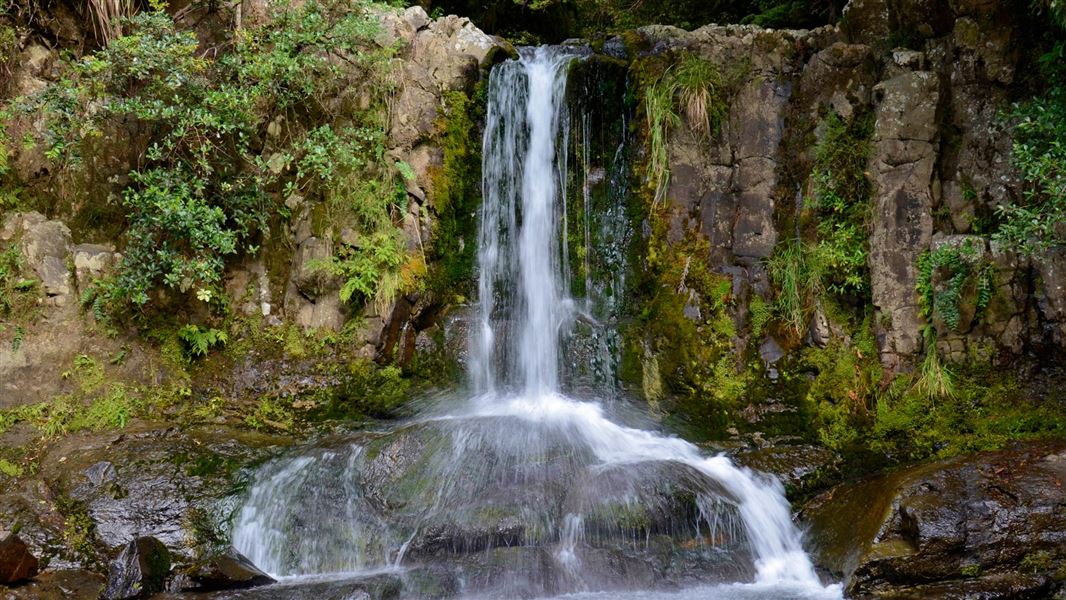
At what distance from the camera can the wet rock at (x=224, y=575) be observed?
5.44m

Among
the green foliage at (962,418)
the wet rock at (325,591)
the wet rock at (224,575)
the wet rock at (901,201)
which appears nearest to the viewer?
the wet rock at (325,591)

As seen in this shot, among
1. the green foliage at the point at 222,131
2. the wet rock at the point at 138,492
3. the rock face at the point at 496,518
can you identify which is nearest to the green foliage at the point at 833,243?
the rock face at the point at 496,518

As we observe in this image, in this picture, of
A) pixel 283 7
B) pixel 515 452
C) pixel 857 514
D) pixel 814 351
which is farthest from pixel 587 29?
pixel 857 514

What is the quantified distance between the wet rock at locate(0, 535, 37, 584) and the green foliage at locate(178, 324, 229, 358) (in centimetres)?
288

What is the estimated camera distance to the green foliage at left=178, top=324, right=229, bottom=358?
8.07 m

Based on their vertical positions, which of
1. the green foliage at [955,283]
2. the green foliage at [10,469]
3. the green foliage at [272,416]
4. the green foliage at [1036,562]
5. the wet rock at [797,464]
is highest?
the green foliage at [955,283]

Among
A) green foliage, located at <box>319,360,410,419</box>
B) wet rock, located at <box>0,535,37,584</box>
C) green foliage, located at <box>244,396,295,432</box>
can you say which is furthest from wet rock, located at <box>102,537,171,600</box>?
green foliage, located at <box>319,360,410,419</box>

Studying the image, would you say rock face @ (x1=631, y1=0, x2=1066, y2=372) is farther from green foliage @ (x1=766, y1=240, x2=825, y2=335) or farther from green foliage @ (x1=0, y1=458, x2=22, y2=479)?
green foliage @ (x1=0, y1=458, x2=22, y2=479)

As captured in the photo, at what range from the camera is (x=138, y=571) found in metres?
5.36

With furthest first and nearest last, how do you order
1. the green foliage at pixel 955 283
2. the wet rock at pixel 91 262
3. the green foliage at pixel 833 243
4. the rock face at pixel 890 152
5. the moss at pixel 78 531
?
the wet rock at pixel 91 262 → the green foliage at pixel 833 243 → the rock face at pixel 890 152 → the green foliage at pixel 955 283 → the moss at pixel 78 531

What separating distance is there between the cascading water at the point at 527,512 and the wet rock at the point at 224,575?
359 mm

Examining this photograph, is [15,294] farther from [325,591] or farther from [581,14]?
[581,14]

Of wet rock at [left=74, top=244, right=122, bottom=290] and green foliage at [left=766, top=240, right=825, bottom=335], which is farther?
wet rock at [left=74, top=244, right=122, bottom=290]

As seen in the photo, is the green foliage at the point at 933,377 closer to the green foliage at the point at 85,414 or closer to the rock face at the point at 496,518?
the rock face at the point at 496,518
